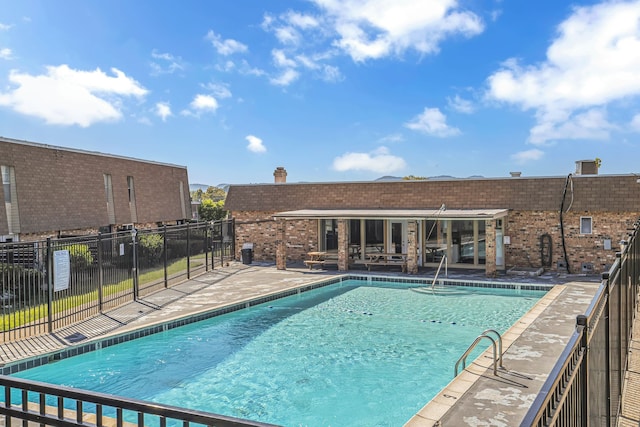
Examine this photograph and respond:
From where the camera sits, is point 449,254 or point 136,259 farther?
point 449,254

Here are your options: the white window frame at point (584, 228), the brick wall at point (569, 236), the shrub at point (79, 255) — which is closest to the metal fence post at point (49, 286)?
the shrub at point (79, 255)

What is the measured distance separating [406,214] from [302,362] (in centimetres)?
1137

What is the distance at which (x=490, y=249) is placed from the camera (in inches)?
729

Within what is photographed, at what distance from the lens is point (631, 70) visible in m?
14.5

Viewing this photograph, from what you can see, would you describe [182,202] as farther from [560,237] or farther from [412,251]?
[560,237]

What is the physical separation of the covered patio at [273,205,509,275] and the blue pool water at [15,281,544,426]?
197 inches

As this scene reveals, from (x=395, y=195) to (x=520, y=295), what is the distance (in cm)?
828

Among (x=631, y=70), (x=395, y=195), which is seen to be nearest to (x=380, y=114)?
(x=395, y=195)

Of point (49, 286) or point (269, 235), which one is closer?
point (49, 286)

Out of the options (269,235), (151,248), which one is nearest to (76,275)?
(151,248)

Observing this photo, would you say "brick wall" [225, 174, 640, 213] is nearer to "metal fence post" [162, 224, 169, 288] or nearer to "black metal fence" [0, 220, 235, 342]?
"black metal fence" [0, 220, 235, 342]

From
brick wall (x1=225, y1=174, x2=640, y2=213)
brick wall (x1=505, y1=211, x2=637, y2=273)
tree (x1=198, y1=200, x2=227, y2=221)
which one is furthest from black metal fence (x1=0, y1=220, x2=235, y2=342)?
tree (x1=198, y1=200, x2=227, y2=221)

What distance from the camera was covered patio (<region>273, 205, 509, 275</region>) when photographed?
19.2 metres

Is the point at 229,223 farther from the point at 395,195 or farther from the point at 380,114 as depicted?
the point at 380,114
